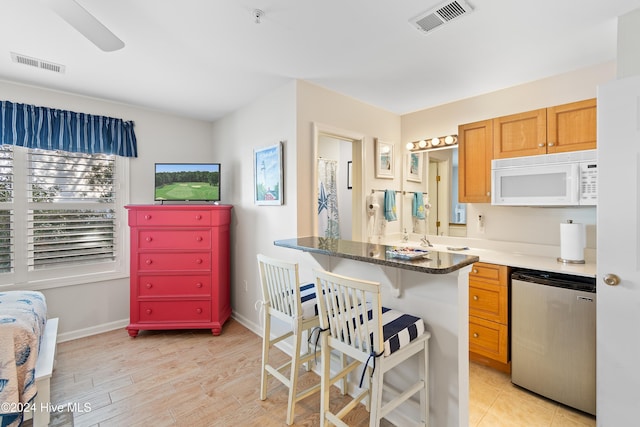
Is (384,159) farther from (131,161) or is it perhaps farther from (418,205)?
(131,161)

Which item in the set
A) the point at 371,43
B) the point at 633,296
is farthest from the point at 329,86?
the point at 633,296

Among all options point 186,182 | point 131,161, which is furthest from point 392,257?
point 131,161

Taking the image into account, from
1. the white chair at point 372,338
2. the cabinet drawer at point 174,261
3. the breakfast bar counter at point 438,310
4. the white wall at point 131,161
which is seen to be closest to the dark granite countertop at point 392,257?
the breakfast bar counter at point 438,310

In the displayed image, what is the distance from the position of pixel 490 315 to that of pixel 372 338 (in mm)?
1574

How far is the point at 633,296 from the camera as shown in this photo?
5.18 feet

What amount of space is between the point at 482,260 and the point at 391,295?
3.69 feet

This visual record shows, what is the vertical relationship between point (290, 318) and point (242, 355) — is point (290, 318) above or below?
above

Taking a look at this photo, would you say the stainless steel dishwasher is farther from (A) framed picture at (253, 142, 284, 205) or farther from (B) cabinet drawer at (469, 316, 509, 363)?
(A) framed picture at (253, 142, 284, 205)

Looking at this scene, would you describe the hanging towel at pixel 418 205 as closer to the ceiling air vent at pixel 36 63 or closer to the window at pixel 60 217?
the window at pixel 60 217

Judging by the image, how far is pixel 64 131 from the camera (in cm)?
296

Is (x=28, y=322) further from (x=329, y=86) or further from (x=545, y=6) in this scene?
(x=545, y=6)

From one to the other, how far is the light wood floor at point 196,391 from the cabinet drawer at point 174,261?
0.75 meters

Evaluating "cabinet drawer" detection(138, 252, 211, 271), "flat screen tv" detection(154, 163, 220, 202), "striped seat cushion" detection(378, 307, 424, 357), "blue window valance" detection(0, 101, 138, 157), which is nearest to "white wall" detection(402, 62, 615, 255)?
"striped seat cushion" detection(378, 307, 424, 357)

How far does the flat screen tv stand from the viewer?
130 inches
